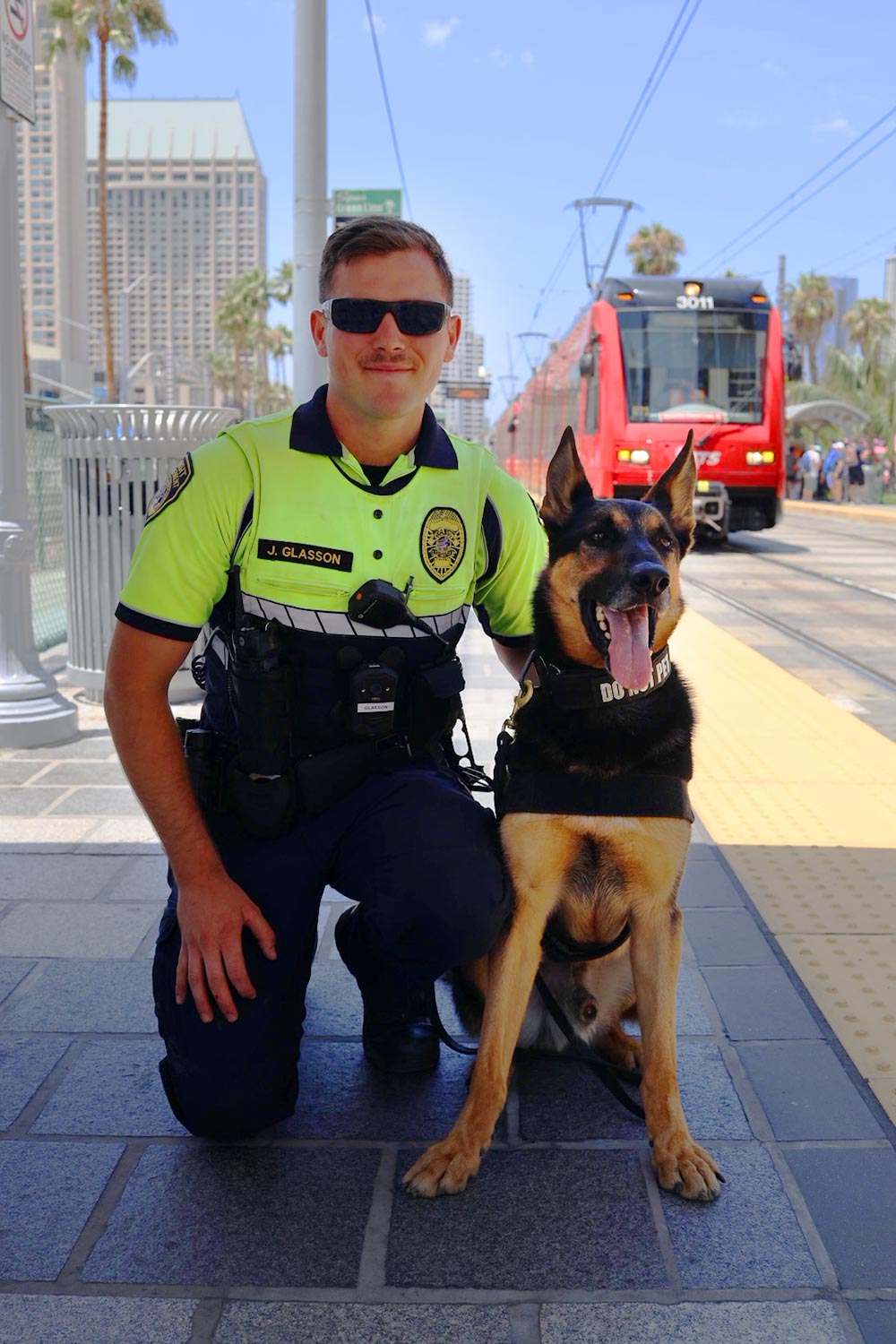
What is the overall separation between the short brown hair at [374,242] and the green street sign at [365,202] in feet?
27.2

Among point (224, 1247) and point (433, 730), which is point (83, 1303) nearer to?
point (224, 1247)

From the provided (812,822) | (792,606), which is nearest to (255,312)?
(792,606)

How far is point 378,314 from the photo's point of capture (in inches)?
108

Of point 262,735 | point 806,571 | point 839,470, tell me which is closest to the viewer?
point 262,735

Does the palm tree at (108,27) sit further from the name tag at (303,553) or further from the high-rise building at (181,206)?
the high-rise building at (181,206)

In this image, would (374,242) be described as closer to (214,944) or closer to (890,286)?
(214,944)

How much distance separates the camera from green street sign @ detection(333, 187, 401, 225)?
10797 mm

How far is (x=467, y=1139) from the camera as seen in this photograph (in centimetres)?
242

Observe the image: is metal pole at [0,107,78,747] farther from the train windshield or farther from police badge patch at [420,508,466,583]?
the train windshield

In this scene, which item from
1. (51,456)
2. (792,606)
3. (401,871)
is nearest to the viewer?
(401,871)

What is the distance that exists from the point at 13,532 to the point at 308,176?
3.07 meters

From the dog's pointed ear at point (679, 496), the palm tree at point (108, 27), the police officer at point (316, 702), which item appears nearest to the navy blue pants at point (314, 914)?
the police officer at point (316, 702)

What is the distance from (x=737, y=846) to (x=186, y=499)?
105 inches

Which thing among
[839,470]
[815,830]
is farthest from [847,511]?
[815,830]
